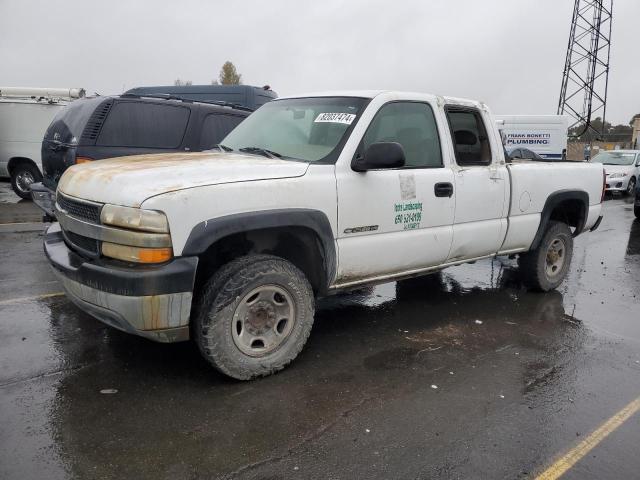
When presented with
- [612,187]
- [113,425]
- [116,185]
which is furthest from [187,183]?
[612,187]

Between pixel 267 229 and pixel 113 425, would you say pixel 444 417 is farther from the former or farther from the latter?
pixel 113 425

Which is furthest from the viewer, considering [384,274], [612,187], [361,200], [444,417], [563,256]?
[612,187]

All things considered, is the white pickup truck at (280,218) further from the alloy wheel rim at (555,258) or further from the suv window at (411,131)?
the alloy wheel rim at (555,258)

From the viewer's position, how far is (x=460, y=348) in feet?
13.8

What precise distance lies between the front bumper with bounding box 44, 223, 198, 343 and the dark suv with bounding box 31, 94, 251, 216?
3223mm

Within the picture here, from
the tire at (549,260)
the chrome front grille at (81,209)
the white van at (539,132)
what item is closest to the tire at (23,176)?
the chrome front grille at (81,209)

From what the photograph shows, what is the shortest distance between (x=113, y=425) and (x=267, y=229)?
1463 millimetres

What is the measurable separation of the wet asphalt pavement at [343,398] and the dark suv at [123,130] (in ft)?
6.02

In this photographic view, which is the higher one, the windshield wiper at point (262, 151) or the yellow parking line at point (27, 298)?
the windshield wiper at point (262, 151)

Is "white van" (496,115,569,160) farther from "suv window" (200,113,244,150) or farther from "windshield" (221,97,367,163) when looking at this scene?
"windshield" (221,97,367,163)

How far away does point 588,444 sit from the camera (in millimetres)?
2916

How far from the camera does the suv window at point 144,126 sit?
6492 mm

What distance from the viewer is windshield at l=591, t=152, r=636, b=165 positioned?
61.6 feet

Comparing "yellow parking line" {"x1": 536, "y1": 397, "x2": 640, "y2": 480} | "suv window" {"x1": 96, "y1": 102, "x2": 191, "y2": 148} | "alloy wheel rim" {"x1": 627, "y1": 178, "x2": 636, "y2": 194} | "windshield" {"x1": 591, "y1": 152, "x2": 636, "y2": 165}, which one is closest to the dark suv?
"suv window" {"x1": 96, "y1": 102, "x2": 191, "y2": 148}
